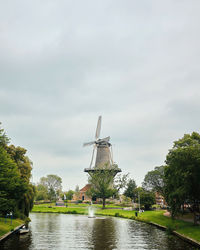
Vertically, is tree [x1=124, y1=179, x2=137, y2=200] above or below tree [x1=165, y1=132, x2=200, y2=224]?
below

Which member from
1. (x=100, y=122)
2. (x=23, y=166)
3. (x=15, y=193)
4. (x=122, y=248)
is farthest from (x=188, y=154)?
(x=100, y=122)

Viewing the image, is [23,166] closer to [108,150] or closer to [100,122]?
[108,150]

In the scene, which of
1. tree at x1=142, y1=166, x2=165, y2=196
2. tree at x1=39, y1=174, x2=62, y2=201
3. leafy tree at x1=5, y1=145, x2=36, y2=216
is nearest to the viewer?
leafy tree at x1=5, y1=145, x2=36, y2=216

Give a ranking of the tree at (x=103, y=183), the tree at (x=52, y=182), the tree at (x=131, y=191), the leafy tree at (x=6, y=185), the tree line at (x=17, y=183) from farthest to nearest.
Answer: the tree at (x=52, y=182), the tree at (x=131, y=191), the tree at (x=103, y=183), the tree line at (x=17, y=183), the leafy tree at (x=6, y=185)

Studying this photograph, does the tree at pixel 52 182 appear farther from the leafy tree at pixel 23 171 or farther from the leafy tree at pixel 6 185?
the leafy tree at pixel 6 185

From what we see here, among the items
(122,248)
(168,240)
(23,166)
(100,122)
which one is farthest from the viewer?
(100,122)

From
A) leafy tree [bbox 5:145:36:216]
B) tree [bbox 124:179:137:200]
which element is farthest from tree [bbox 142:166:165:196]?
leafy tree [bbox 5:145:36:216]

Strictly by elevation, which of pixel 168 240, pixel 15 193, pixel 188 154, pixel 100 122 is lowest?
pixel 168 240

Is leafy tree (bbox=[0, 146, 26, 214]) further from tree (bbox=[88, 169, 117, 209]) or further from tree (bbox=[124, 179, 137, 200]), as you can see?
tree (bbox=[124, 179, 137, 200])

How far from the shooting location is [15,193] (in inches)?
1105

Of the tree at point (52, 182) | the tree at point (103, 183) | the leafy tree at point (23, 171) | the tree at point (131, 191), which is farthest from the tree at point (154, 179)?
the leafy tree at point (23, 171)

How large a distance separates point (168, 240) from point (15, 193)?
17.7m

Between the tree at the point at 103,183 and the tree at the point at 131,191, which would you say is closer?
the tree at the point at 103,183

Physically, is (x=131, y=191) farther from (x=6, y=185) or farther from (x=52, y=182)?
(x=6, y=185)
